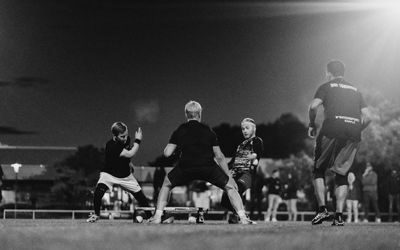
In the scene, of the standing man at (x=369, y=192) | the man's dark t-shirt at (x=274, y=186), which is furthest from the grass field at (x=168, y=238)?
the standing man at (x=369, y=192)

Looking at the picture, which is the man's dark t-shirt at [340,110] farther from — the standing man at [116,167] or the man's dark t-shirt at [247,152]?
the standing man at [116,167]

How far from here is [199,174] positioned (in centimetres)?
962

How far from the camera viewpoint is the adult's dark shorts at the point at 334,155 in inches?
387

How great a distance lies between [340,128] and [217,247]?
4082 millimetres

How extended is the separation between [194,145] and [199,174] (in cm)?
39

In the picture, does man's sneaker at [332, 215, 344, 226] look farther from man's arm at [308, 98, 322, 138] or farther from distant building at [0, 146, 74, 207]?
distant building at [0, 146, 74, 207]

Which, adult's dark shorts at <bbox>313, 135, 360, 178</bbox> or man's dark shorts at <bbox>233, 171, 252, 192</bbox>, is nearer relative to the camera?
adult's dark shorts at <bbox>313, 135, 360, 178</bbox>

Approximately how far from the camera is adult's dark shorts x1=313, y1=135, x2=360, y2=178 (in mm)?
9828

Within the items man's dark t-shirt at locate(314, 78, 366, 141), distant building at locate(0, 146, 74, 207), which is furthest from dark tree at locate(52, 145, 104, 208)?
man's dark t-shirt at locate(314, 78, 366, 141)

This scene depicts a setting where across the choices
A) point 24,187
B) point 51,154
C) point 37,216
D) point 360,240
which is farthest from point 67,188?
point 360,240

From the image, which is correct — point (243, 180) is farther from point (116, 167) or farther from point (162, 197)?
point (162, 197)

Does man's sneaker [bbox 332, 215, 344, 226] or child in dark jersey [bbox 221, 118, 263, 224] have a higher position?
child in dark jersey [bbox 221, 118, 263, 224]

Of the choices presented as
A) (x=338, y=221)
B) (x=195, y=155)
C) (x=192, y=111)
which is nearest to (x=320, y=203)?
(x=338, y=221)

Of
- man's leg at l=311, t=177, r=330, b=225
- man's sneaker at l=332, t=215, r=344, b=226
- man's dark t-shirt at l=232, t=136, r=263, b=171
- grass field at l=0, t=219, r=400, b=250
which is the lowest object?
grass field at l=0, t=219, r=400, b=250
